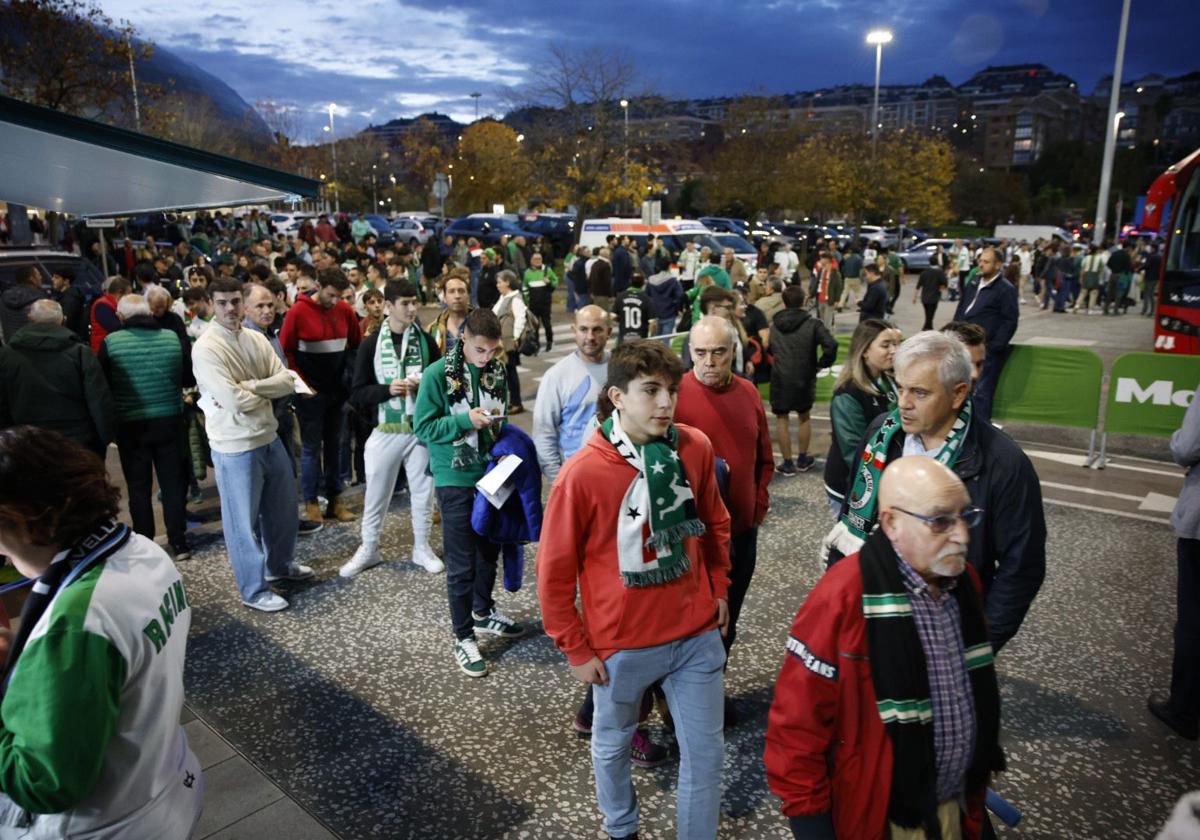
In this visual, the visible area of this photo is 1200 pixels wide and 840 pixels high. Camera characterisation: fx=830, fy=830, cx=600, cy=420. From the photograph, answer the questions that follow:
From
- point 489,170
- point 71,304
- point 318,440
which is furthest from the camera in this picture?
point 489,170

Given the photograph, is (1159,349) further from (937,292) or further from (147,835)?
(147,835)

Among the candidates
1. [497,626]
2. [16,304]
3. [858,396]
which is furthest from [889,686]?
[16,304]

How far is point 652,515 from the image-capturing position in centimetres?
290

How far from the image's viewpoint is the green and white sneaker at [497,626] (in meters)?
5.20

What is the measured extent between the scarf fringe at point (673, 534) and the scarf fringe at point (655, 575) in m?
0.09

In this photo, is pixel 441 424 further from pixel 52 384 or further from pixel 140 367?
pixel 52 384

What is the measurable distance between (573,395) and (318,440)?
11.2ft

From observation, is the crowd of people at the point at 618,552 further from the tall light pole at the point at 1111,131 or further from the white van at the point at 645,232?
the tall light pole at the point at 1111,131

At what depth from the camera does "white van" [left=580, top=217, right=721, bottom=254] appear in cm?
2575

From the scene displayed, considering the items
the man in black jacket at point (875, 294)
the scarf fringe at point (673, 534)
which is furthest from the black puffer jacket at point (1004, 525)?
the man in black jacket at point (875, 294)

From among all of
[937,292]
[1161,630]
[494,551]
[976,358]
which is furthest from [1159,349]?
[494,551]

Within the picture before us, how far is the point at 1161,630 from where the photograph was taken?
5262 millimetres

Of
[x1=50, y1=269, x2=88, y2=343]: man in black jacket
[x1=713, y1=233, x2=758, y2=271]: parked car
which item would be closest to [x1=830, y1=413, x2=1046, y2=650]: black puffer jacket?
[x1=50, y1=269, x2=88, y2=343]: man in black jacket

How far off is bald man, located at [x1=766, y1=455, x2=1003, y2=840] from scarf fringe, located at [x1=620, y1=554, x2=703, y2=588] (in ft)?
2.48
